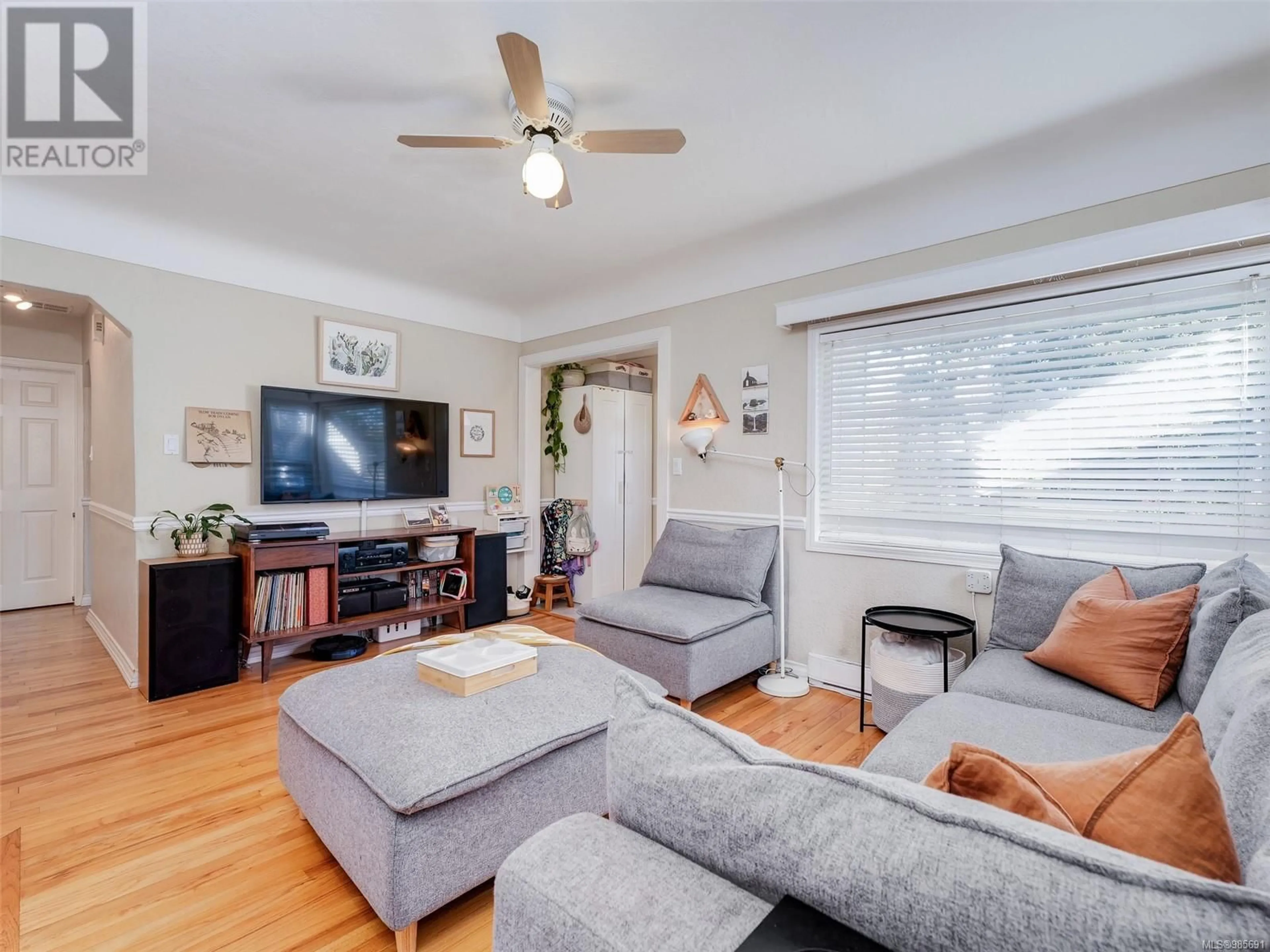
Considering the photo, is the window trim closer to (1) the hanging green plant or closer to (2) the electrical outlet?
(2) the electrical outlet

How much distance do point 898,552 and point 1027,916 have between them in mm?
2557

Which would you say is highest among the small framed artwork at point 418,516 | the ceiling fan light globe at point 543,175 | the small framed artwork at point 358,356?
the ceiling fan light globe at point 543,175

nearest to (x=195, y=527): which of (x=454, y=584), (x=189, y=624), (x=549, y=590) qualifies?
(x=189, y=624)

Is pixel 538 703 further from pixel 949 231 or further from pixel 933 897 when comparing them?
pixel 949 231

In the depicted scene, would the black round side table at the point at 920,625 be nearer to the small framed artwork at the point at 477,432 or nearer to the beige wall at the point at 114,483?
the small framed artwork at the point at 477,432

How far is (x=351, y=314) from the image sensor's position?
3936 millimetres

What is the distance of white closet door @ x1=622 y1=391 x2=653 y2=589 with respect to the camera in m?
5.20

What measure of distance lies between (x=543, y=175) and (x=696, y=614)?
198 centimetres

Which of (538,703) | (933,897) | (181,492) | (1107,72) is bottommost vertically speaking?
(538,703)

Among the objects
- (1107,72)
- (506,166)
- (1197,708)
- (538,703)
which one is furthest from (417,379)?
(1197,708)

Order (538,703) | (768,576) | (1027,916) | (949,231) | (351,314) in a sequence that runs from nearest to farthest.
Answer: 1. (1027,916)
2. (538,703)
3. (949,231)
4. (768,576)
5. (351,314)

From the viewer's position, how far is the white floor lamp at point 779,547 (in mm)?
3006

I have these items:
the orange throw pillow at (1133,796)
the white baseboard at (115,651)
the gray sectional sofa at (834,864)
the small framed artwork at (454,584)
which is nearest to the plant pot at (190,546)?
the white baseboard at (115,651)

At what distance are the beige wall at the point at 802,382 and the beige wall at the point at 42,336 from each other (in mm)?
4616
